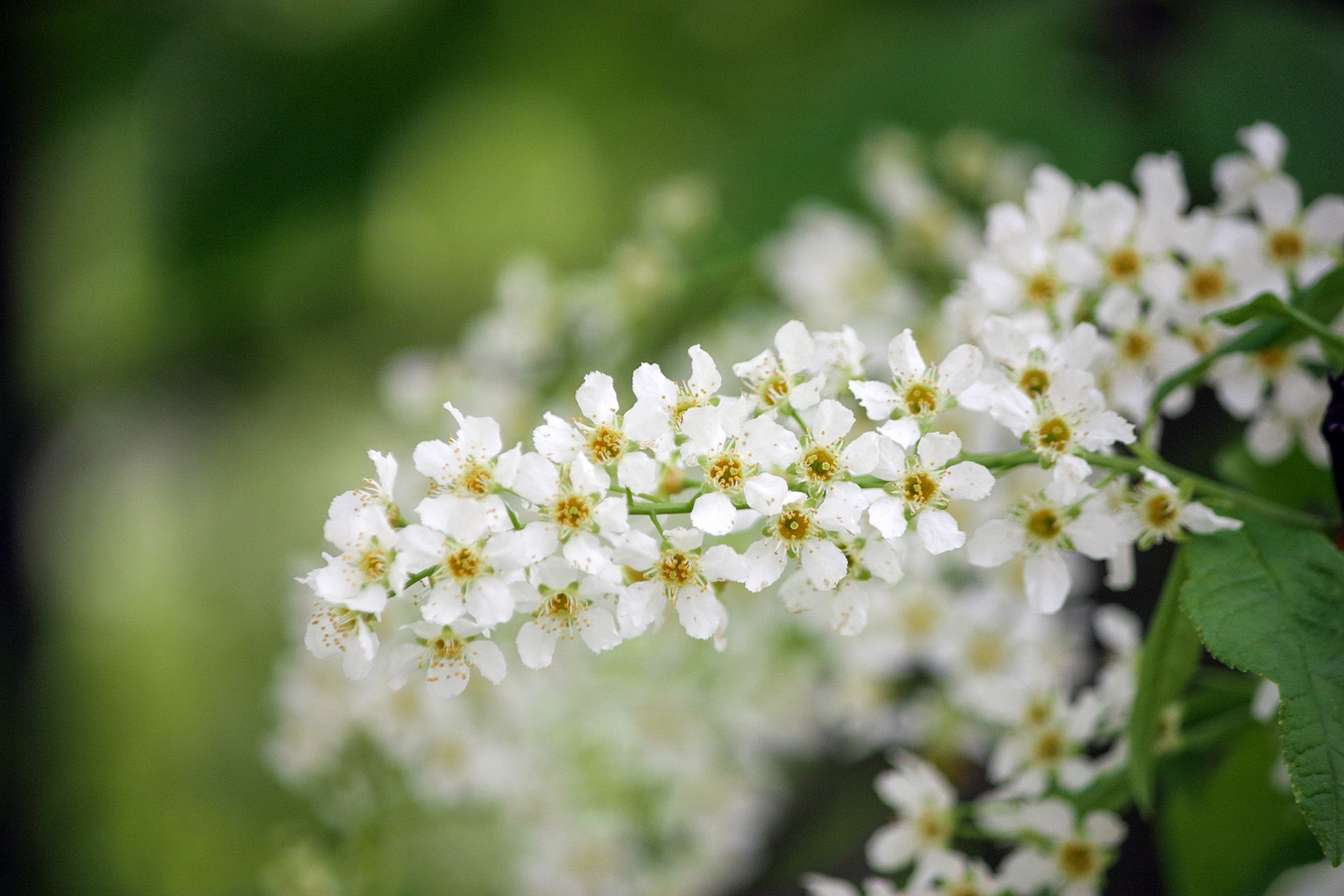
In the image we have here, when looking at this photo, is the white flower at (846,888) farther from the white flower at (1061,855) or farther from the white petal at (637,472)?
the white petal at (637,472)

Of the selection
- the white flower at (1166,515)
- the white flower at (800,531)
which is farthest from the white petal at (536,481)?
the white flower at (1166,515)

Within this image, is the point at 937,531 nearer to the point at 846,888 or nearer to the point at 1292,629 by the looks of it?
the point at 1292,629

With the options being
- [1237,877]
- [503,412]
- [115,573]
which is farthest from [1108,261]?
[115,573]

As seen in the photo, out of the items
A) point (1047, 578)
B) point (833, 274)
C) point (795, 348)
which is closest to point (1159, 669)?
point (1047, 578)

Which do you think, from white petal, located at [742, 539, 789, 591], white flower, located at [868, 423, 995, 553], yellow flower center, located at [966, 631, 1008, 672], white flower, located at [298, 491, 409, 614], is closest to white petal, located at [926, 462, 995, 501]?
white flower, located at [868, 423, 995, 553]

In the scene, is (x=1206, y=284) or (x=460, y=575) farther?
(x=1206, y=284)

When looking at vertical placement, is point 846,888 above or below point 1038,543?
below

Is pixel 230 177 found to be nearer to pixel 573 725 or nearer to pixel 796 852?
pixel 573 725

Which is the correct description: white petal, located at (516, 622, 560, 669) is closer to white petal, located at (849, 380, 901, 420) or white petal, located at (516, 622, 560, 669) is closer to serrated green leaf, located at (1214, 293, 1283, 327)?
white petal, located at (849, 380, 901, 420)
